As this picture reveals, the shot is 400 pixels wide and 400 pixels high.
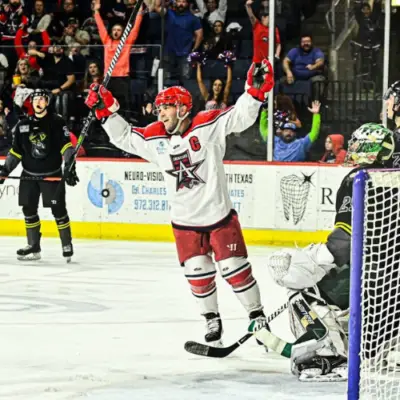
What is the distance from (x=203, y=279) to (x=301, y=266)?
0.81m

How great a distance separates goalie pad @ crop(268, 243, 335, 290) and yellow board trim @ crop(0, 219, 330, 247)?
15.2ft

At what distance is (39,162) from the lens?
314 inches

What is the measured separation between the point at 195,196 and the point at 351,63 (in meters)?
4.80

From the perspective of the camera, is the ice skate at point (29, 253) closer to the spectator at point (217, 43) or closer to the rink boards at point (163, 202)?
the rink boards at point (163, 202)

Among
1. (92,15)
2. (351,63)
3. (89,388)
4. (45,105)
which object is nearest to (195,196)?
(89,388)

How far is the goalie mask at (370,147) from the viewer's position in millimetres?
3924

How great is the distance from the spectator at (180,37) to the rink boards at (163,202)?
1.00m

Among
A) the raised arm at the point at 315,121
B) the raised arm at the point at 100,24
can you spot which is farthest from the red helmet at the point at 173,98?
the raised arm at the point at 100,24

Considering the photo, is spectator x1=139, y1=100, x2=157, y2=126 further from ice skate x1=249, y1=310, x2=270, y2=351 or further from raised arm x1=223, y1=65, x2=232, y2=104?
ice skate x1=249, y1=310, x2=270, y2=351

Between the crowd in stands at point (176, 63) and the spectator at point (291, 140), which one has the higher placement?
the crowd in stands at point (176, 63)

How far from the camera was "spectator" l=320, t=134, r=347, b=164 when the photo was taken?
28.7ft

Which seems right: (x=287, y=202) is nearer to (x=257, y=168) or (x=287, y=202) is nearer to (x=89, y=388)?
(x=257, y=168)

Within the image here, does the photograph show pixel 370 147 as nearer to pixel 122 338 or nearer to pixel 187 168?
pixel 187 168

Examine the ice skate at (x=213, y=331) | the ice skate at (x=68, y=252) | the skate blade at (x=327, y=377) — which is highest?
the skate blade at (x=327, y=377)
